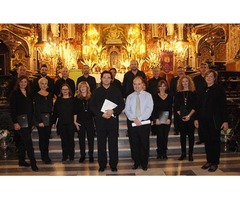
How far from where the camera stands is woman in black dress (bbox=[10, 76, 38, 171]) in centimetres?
540

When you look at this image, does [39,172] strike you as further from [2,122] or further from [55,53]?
[55,53]

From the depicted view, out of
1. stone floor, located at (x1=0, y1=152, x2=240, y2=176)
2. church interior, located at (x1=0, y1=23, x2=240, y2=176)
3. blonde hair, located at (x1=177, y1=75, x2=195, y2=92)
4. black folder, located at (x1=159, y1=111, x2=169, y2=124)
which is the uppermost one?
church interior, located at (x1=0, y1=23, x2=240, y2=176)

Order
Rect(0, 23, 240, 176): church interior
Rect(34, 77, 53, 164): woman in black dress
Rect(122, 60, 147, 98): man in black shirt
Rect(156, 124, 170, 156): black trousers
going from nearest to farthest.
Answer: Rect(34, 77, 53, 164): woman in black dress < Rect(156, 124, 170, 156): black trousers < Rect(122, 60, 147, 98): man in black shirt < Rect(0, 23, 240, 176): church interior

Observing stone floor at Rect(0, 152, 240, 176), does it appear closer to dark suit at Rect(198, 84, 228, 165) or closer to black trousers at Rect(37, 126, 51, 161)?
black trousers at Rect(37, 126, 51, 161)

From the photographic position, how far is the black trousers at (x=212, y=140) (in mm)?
5328

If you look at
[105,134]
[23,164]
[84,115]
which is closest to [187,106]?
[105,134]

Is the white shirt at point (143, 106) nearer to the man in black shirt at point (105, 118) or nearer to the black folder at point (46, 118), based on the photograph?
the man in black shirt at point (105, 118)

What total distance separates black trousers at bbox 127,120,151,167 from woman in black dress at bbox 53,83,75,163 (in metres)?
1.22

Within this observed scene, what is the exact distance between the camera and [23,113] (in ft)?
18.0

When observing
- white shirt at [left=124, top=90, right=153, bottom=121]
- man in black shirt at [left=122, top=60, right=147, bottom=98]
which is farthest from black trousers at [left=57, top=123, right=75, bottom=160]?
man in black shirt at [left=122, top=60, right=147, bottom=98]

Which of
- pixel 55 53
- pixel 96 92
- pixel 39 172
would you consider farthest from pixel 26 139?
pixel 55 53

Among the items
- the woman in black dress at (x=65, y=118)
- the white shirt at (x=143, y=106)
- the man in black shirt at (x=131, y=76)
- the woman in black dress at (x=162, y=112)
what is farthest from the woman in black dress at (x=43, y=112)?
the woman in black dress at (x=162, y=112)

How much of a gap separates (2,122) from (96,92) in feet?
10.5

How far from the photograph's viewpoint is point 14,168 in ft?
19.0
